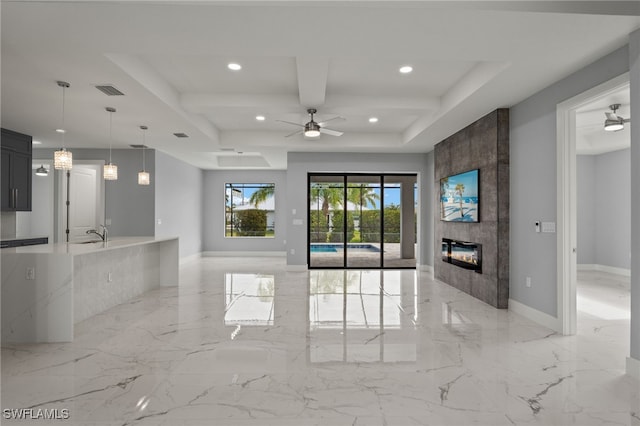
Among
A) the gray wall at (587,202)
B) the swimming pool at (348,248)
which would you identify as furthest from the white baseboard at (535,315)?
the gray wall at (587,202)

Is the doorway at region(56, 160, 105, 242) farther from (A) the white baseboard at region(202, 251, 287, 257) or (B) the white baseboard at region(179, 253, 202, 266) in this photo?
(A) the white baseboard at region(202, 251, 287, 257)

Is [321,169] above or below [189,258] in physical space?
above

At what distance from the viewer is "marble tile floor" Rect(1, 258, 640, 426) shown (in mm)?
2336

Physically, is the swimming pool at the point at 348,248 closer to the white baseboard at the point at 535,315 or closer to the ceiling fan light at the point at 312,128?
the ceiling fan light at the point at 312,128

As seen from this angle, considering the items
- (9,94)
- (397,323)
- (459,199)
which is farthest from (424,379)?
(9,94)

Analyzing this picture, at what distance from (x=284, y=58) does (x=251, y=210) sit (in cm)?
759

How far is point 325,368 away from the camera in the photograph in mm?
2990

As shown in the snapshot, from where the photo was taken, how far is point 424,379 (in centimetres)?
279

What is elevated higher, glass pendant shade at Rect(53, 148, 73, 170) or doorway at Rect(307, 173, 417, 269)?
glass pendant shade at Rect(53, 148, 73, 170)

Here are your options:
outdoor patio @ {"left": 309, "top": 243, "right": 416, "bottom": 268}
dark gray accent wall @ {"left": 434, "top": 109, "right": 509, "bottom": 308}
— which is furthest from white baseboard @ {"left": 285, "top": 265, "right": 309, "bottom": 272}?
dark gray accent wall @ {"left": 434, "top": 109, "right": 509, "bottom": 308}

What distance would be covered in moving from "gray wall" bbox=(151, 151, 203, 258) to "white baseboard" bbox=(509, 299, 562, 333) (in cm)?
591

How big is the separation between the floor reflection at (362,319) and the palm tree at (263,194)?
14.7ft

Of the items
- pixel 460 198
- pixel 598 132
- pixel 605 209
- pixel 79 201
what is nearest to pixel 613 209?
pixel 605 209

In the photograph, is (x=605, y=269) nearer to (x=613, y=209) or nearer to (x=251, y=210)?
(x=613, y=209)
